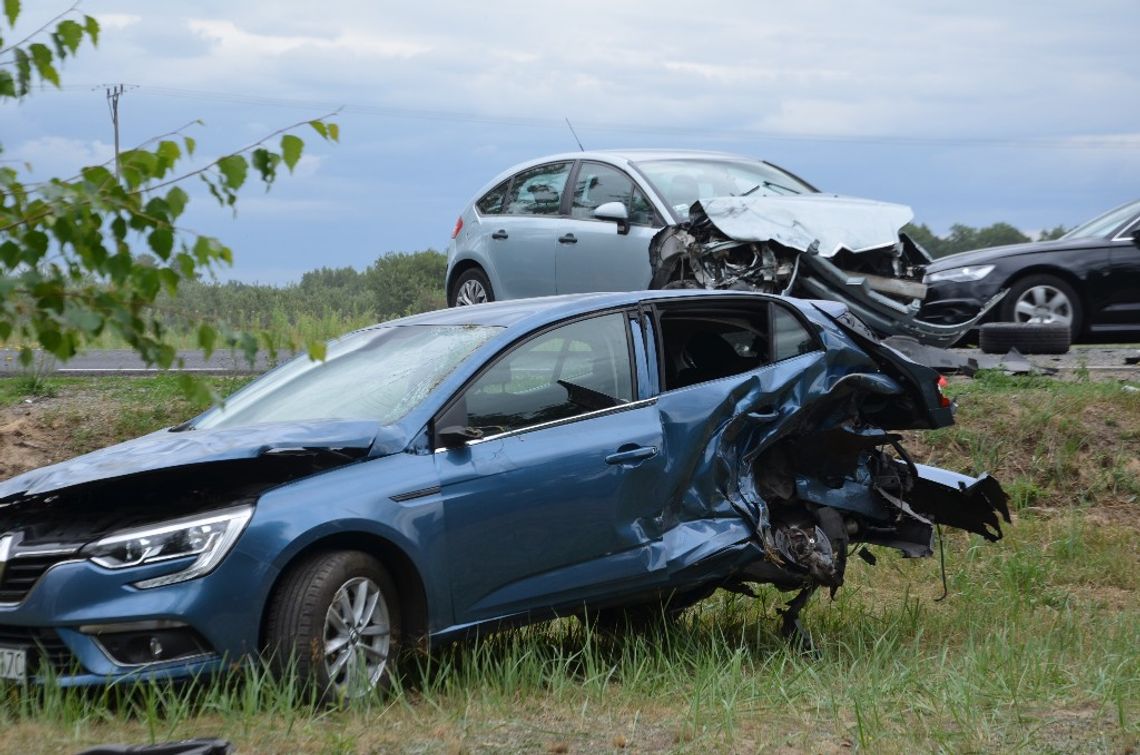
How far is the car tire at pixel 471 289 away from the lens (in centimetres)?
1444

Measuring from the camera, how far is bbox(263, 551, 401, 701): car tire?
5410 millimetres

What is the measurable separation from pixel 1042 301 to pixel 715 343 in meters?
7.26

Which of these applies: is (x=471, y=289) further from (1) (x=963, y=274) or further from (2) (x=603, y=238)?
(1) (x=963, y=274)

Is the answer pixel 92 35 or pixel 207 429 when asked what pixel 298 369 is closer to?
pixel 207 429

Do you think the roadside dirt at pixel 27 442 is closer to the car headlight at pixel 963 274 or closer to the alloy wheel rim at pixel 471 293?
the alloy wheel rim at pixel 471 293

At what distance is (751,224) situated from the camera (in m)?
11.7

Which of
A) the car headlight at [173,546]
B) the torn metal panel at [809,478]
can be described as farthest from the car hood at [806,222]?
the car headlight at [173,546]

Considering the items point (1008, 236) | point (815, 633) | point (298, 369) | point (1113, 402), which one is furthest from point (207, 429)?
point (1008, 236)

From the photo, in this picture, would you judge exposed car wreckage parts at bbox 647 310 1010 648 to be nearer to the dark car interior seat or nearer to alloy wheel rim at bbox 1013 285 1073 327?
the dark car interior seat

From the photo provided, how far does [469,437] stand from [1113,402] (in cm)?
700

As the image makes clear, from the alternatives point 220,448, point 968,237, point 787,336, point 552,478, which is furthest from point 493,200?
point 968,237

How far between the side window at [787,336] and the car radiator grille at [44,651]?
3.61 meters

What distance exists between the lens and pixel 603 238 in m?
12.8

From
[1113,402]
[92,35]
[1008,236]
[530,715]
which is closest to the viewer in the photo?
[92,35]
